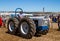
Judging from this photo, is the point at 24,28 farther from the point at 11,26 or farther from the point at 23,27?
the point at 11,26

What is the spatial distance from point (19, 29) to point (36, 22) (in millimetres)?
1153

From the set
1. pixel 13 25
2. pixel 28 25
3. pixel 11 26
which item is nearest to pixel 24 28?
pixel 28 25

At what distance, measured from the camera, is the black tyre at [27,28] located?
9219 millimetres

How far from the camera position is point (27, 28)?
9680mm

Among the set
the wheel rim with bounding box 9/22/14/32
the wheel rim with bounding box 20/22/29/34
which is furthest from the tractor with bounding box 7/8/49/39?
the wheel rim with bounding box 9/22/14/32

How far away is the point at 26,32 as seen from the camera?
975cm

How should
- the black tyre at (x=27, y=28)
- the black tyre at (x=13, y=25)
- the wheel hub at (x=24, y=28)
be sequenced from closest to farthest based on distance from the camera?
the black tyre at (x=27, y=28)
the wheel hub at (x=24, y=28)
the black tyre at (x=13, y=25)

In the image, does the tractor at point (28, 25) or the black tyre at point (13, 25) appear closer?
the tractor at point (28, 25)

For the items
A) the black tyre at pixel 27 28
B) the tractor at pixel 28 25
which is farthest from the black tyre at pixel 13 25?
the black tyre at pixel 27 28

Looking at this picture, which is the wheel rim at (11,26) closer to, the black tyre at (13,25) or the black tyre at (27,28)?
the black tyre at (13,25)

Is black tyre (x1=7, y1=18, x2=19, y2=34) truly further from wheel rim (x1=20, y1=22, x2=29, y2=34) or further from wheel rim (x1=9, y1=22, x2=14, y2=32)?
wheel rim (x1=20, y1=22, x2=29, y2=34)

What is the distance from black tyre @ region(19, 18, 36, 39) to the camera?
9.22 m

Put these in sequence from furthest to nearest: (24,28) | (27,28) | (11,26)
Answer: (11,26) < (24,28) < (27,28)

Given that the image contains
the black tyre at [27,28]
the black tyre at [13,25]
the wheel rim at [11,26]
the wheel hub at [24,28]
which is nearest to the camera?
the black tyre at [27,28]
